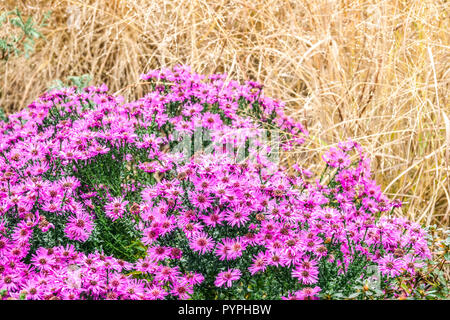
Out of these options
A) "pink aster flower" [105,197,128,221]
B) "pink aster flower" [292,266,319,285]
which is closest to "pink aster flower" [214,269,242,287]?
"pink aster flower" [292,266,319,285]

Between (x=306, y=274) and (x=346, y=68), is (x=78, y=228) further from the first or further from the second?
(x=346, y=68)

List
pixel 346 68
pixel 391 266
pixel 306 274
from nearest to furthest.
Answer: pixel 306 274 < pixel 391 266 < pixel 346 68

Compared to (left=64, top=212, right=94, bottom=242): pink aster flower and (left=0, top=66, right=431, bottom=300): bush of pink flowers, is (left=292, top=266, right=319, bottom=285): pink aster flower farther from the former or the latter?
(left=64, top=212, right=94, bottom=242): pink aster flower

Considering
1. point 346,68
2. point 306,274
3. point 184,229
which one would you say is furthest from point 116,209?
point 346,68

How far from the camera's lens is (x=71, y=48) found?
3748 mm

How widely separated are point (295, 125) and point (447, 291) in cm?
103

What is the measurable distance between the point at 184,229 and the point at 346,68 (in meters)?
2.00

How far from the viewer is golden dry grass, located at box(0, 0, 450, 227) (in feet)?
8.24

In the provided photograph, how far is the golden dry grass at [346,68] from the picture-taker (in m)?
2.51

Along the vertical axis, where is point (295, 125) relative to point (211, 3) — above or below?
below

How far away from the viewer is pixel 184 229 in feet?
4.55

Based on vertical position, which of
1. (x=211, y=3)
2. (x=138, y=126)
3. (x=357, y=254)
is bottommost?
(x=357, y=254)

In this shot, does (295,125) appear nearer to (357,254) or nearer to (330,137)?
(330,137)
